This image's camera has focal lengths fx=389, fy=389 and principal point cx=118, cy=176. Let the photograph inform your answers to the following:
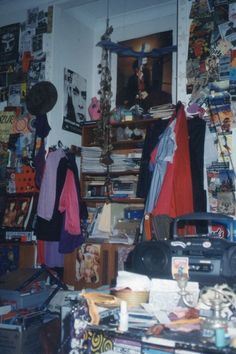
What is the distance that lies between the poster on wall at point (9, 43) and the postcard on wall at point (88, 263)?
1.73 m

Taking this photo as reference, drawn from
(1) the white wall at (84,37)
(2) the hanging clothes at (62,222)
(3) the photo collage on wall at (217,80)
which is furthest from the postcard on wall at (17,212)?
(3) the photo collage on wall at (217,80)

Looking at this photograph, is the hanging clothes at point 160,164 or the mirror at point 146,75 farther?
the mirror at point 146,75

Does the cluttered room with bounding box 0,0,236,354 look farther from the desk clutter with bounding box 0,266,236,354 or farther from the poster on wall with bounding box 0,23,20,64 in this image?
the desk clutter with bounding box 0,266,236,354

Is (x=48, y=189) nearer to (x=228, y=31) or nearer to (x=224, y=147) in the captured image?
(x=224, y=147)

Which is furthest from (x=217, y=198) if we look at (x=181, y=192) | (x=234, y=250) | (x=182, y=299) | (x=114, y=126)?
(x=182, y=299)

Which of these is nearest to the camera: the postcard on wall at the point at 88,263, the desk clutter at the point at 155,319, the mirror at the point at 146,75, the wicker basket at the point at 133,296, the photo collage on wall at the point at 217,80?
the desk clutter at the point at 155,319

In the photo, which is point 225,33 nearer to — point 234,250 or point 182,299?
point 234,250

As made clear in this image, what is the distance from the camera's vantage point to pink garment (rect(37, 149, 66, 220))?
2756mm

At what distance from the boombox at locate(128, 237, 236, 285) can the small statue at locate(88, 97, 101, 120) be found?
6.83 feet

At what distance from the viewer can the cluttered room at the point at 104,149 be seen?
2.25m

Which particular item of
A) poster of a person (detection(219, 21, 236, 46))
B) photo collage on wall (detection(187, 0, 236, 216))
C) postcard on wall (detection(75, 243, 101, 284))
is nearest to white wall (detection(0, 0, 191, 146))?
photo collage on wall (detection(187, 0, 236, 216))

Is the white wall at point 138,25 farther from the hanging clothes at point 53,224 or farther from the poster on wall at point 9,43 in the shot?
the hanging clothes at point 53,224

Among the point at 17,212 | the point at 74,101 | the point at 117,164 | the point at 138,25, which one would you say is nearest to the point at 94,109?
the point at 74,101

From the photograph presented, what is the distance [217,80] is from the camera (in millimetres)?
2562
